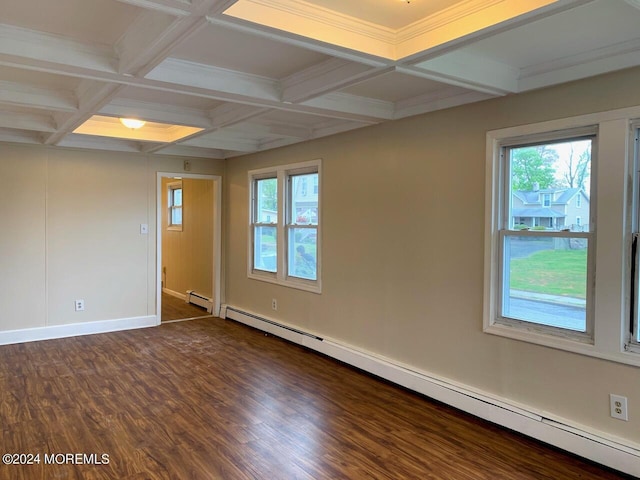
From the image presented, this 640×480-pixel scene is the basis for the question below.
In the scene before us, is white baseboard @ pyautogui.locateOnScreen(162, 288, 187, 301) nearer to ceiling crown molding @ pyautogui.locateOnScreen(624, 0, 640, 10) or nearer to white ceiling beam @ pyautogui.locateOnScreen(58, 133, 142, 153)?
white ceiling beam @ pyautogui.locateOnScreen(58, 133, 142, 153)

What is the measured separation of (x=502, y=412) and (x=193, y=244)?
5528 millimetres

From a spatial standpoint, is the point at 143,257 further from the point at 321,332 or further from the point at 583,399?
the point at 583,399

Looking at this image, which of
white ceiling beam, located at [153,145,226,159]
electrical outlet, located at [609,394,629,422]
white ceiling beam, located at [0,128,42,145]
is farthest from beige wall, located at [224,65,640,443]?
white ceiling beam, located at [0,128,42,145]

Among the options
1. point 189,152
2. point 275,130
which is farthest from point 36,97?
point 189,152

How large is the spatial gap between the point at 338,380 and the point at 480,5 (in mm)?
3083

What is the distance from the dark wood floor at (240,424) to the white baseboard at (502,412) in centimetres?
7

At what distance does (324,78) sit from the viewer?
303cm

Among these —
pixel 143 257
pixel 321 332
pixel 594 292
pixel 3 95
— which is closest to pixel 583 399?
pixel 594 292

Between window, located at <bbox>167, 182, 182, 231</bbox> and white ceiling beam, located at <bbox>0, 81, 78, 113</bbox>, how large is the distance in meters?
4.44

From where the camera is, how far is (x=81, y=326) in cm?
567

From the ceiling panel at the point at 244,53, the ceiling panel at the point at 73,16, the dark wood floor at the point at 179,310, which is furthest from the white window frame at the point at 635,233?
the dark wood floor at the point at 179,310

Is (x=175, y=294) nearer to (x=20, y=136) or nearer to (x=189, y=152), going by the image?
(x=189, y=152)

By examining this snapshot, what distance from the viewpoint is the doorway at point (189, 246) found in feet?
21.9

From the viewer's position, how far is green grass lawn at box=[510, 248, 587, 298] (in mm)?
2900
